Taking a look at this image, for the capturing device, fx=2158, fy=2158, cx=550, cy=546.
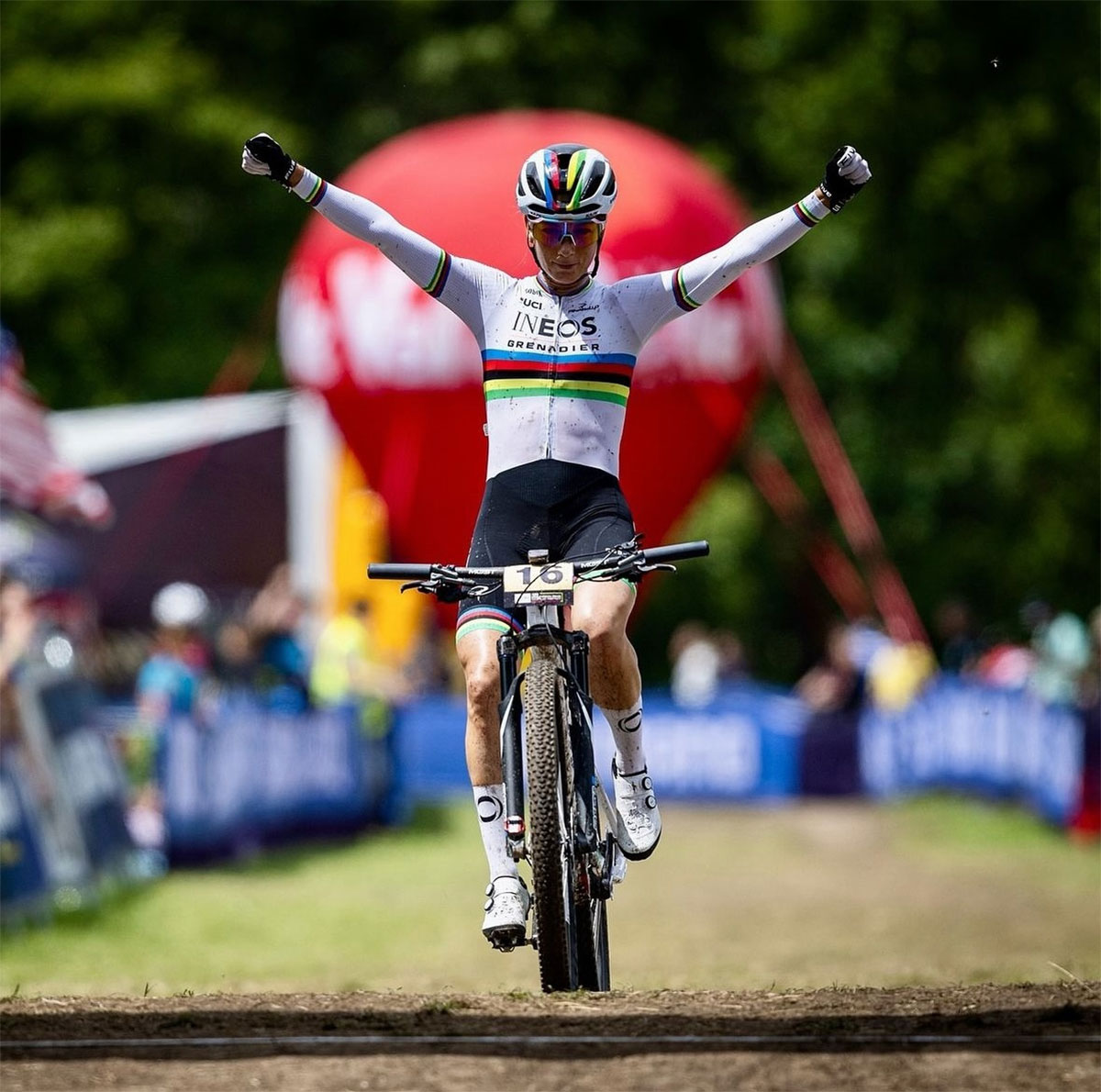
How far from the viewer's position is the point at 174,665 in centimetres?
1734

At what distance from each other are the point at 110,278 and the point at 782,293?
11768 mm

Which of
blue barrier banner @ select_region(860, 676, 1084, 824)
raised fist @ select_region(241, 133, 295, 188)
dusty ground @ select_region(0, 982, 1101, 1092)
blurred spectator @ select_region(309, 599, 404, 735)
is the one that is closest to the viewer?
dusty ground @ select_region(0, 982, 1101, 1092)

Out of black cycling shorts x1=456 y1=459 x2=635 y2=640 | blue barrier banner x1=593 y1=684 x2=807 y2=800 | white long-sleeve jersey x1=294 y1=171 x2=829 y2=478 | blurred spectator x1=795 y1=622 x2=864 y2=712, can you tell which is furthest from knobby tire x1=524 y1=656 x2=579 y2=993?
blurred spectator x1=795 y1=622 x2=864 y2=712

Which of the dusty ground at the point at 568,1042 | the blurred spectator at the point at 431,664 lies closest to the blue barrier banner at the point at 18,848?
the dusty ground at the point at 568,1042

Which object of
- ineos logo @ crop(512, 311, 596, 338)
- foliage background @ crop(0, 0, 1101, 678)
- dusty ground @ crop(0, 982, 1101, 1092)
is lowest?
dusty ground @ crop(0, 982, 1101, 1092)

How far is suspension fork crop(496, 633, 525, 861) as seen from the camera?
732 centimetres

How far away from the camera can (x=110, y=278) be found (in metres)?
36.3

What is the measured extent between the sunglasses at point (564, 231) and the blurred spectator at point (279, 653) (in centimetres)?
1154

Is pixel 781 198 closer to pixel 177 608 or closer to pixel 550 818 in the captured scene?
pixel 177 608

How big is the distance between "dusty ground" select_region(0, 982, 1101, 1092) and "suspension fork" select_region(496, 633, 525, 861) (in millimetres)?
571

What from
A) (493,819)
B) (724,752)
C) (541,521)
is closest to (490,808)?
(493,819)

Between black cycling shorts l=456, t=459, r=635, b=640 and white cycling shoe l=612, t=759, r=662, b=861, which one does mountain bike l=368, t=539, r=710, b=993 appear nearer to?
black cycling shorts l=456, t=459, r=635, b=640

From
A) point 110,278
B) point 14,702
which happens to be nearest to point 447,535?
point 14,702

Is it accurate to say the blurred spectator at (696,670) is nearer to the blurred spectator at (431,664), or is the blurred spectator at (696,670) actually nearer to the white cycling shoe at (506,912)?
the blurred spectator at (431,664)
